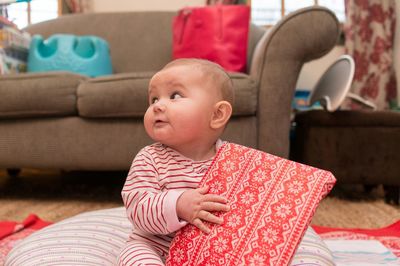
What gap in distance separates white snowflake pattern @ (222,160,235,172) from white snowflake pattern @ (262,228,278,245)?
0.37ft

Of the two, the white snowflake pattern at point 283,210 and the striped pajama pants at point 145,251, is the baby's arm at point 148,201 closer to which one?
the striped pajama pants at point 145,251

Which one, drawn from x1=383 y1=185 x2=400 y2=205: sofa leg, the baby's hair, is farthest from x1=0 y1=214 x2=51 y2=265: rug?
x1=383 y1=185 x2=400 y2=205: sofa leg

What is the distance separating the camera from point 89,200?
158 centimetres

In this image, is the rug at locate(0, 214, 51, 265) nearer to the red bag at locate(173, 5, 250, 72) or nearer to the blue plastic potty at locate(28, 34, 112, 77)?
the blue plastic potty at locate(28, 34, 112, 77)

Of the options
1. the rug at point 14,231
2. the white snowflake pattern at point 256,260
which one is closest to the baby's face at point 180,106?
the white snowflake pattern at point 256,260

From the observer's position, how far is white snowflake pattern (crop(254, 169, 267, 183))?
60cm

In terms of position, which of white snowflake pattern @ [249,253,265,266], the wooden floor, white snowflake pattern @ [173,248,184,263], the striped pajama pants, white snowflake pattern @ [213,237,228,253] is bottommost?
the wooden floor

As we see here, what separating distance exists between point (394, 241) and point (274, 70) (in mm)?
665

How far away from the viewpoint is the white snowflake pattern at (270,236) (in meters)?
0.55

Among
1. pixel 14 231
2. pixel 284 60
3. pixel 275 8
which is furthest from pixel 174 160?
pixel 275 8

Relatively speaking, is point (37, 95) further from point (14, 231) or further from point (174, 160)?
point (174, 160)

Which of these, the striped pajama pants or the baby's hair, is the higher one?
the baby's hair

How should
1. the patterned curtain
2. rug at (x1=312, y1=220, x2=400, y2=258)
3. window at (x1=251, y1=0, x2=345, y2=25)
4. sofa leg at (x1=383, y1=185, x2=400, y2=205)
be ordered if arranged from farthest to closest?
window at (x1=251, y1=0, x2=345, y2=25)
the patterned curtain
sofa leg at (x1=383, y1=185, x2=400, y2=205)
rug at (x1=312, y1=220, x2=400, y2=258)

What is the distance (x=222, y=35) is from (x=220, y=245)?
1.35 m
